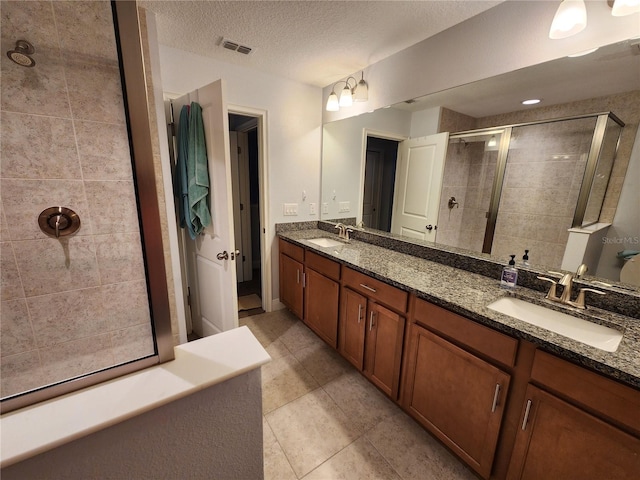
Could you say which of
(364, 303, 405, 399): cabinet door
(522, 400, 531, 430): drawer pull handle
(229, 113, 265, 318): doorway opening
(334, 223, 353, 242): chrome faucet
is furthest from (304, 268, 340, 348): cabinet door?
(522, 400, 531, 430): drawer pull handle

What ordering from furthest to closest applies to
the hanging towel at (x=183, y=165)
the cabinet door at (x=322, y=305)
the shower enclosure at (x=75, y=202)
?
the cabinet door at (x=322, y=305)
the hanging towel at (x=183, y=165)
the shower enclosure at (x=75, y=202)

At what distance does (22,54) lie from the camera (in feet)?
2.83

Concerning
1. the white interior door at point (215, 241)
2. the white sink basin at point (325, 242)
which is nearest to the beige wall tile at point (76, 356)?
the white interior door at point (215, 241)

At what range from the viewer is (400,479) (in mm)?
1285

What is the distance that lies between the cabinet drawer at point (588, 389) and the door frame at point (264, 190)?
2239 mm

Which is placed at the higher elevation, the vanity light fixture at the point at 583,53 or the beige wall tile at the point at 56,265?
the vanity light fixture at the point at 583,53

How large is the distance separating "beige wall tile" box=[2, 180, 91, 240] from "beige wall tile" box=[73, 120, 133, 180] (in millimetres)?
74

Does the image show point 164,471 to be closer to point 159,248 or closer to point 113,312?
point 159,248

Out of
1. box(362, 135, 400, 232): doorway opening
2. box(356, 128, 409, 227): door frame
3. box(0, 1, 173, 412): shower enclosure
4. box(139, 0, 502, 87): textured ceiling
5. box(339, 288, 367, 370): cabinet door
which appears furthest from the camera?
box(362, 135, 400, 232): doorway opening

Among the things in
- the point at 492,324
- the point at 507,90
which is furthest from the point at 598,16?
the point at 492,324

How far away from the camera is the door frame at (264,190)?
238 cm

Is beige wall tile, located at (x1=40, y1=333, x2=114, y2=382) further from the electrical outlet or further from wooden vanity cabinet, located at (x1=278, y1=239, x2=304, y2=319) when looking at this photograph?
the electrical outlet

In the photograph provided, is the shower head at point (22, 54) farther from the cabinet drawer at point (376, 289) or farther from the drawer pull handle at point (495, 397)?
the drawer pull handle at point (495, 397)

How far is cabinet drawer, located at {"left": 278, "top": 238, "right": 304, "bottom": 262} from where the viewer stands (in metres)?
2.40
